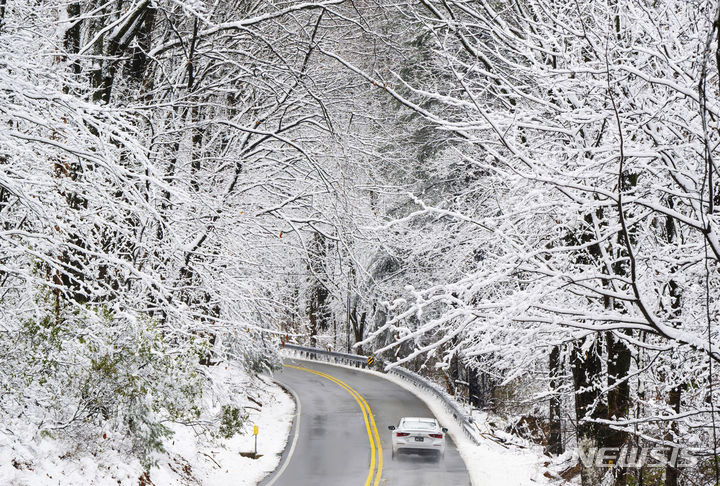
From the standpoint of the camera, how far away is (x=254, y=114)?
16469 millimetres

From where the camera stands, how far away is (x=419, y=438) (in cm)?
1888

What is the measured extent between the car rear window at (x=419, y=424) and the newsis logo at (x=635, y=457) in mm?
9203

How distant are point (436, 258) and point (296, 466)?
8898 millimetres

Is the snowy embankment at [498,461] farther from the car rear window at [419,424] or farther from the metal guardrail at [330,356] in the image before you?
the metal guardrail at [330,356]

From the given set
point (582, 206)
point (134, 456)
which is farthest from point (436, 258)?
point (582, 206)

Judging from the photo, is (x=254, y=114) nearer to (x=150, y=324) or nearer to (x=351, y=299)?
(x=150, y=324)

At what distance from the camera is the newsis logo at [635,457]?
8031 millimetres

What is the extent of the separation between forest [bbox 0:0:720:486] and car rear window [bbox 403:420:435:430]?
167 inches

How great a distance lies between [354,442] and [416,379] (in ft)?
38.8

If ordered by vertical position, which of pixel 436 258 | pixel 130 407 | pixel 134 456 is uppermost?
pixel 436 258

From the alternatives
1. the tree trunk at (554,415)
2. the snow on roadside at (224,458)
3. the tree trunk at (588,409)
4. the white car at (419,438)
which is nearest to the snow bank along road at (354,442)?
the white car at (419,438)

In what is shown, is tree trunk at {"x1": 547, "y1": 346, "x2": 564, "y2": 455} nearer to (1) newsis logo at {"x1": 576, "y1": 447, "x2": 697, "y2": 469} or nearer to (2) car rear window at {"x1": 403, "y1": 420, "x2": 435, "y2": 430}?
(2) car rear window at {"x1": 403, "y1": 420, "x2": 435, "y2": 430}

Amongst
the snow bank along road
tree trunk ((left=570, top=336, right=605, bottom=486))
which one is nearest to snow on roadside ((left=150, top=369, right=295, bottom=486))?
the snow bank along road

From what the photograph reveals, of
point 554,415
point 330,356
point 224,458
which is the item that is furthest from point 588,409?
point 330,356
